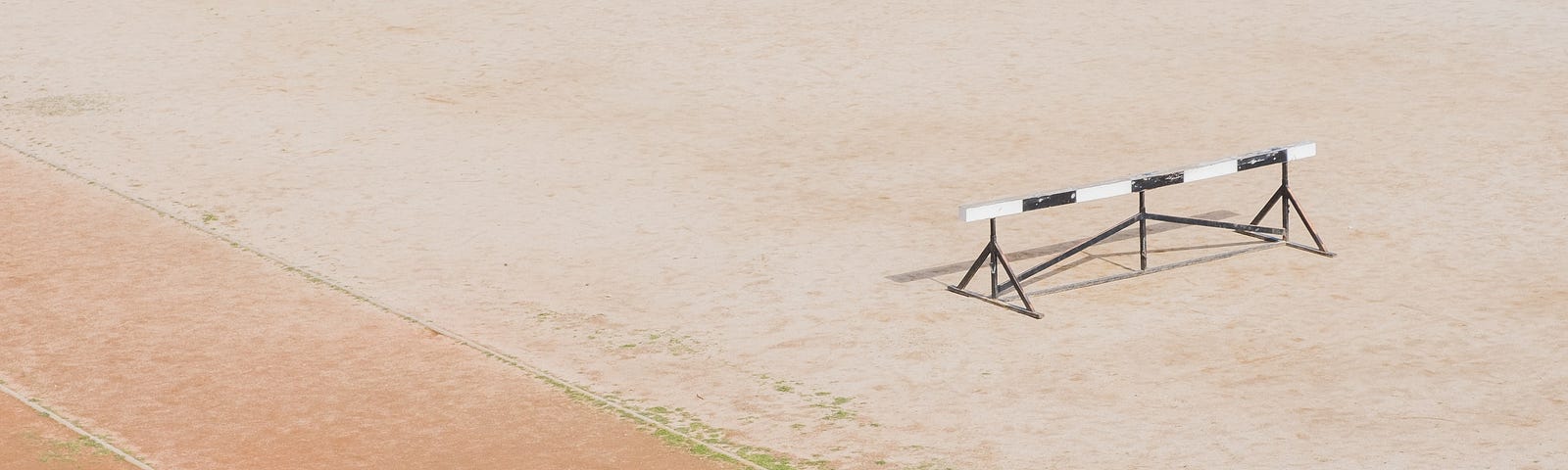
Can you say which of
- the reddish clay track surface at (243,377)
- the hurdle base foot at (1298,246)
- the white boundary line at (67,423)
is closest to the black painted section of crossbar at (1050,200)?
the hurdle base foot at (1298,246)

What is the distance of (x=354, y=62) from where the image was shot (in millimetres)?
21734

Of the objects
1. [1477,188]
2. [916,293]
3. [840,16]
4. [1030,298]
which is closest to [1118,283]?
[1030,298]

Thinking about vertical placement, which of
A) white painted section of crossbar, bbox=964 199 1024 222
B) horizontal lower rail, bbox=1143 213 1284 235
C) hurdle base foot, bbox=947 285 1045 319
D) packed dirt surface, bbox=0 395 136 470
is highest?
white painted section of crossbar, bbox=964 199 1024 222

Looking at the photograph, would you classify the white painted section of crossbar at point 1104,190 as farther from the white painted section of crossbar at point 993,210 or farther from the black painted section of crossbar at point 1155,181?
the white painted section of crossbar at point 993,210

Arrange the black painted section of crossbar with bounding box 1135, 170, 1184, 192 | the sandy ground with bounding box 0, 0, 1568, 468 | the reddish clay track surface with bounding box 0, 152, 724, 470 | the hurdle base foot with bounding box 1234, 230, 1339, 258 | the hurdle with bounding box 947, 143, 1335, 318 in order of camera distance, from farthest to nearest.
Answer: the hurdle base foot with bounding box 1234, 230, 1339, 258 → the black painted section of crossbar with bounding box 1135, 170, 1184, 192 → the hurdle with bounding box 947, 143, 1335, 318 → the sandy ground with bounding box 0, 0, 1568, 468 → the reddish clay track surface with bounding box 0, 152, 724, 470

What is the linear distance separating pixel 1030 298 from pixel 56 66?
15.6m

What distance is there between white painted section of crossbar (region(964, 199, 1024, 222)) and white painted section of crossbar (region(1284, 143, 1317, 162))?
8.68 ft

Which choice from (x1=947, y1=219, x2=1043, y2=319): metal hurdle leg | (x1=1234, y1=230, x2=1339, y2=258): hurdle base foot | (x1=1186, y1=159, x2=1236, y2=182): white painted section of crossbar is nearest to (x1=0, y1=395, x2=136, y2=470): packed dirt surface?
(x1=947, y1=219, x2=1043, y2=319): metal hurdle leg

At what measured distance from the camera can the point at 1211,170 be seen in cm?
1266

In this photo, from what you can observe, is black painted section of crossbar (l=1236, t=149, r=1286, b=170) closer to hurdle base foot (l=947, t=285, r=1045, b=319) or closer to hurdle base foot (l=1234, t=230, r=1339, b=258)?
hurdle base foot (l=1234, t=230, r=1339, b=258)

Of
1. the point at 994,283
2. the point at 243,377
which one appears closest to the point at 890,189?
the point at 994,283

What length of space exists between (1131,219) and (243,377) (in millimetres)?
6667

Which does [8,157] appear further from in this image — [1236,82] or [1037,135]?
[1236,82]

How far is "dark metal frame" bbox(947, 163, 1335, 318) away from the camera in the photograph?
11.9 metres
